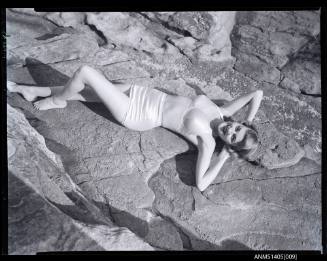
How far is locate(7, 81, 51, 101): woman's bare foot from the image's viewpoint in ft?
11.0

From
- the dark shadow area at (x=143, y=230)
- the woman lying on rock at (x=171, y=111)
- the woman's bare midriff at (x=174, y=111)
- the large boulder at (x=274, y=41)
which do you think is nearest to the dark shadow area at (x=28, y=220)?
the dark shadow area at (x=143, y=230)

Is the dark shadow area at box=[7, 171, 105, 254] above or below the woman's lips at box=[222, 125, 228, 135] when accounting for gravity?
below

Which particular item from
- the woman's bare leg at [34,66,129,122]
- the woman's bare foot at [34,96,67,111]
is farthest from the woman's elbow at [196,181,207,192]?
the woman's bare foot at [34,96,67,111]

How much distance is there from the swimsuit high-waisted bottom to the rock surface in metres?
0.20

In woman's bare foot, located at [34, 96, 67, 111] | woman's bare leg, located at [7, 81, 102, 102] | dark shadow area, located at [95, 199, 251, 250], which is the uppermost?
woman's bare leg, located at [7, 81, 102, 102]

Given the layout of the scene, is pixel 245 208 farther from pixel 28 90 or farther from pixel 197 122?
pixel 28 90

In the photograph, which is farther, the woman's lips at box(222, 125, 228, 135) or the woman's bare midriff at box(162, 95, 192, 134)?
the woman's bare midriff at box(162, 95, 192, 134)

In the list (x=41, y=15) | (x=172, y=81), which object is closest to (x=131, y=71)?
(x=172, y=81)

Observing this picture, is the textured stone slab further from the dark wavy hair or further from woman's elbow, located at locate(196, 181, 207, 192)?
the dark wavy hair

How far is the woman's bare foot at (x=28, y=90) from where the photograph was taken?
11.0 ft
